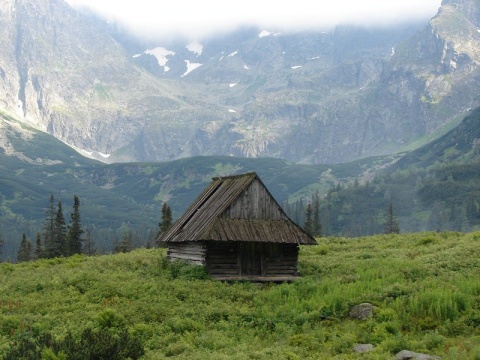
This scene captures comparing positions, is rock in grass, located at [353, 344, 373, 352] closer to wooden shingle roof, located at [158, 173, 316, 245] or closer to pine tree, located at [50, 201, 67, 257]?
wooden shingle roof, located at [158, 173, 316, 245]

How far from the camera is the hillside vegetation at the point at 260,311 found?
2059 cm

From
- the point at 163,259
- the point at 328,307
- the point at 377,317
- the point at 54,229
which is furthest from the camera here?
the point at 54,229

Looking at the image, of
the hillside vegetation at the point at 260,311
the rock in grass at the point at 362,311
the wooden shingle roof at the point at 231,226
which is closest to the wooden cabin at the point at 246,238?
the wooden shingle roof at the point at 231,226

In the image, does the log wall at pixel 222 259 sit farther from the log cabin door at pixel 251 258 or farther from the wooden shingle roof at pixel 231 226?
the wooden shingle roof at pixel 231 226

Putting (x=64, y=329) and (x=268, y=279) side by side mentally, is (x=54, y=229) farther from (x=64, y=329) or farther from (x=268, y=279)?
(x=64, y=329)

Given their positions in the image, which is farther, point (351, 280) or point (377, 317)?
point (351, 280)

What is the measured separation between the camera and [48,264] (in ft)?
160

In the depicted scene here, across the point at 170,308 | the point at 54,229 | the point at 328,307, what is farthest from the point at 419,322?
the point at 54,229

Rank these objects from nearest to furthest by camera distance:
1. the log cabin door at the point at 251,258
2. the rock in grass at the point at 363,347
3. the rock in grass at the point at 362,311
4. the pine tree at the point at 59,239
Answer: the rock in grass at the point at 363,347, the rock in grass at the point at 362,311, the log cabin door at the point at 251,258, the pine tree at the point at 59,239

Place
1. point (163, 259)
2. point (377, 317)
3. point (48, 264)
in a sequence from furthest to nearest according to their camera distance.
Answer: point (48, 264)
point (163, 259)
point (377, 317)

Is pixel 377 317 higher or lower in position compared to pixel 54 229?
lower

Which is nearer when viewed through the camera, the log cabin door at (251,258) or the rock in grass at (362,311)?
the rock in grass at (362,311)

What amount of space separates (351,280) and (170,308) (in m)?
10.1

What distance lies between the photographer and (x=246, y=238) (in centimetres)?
3600
